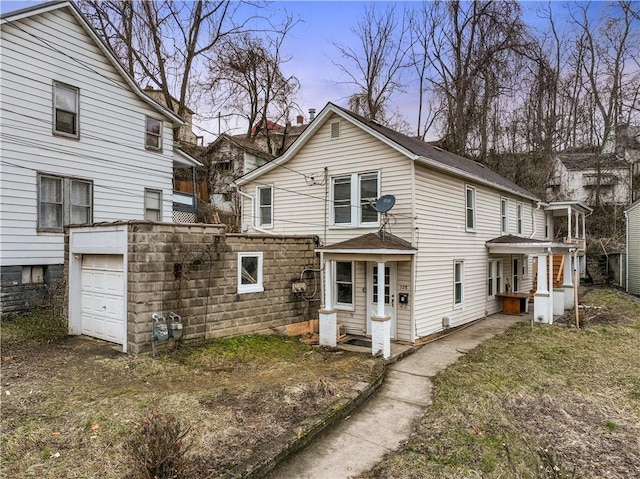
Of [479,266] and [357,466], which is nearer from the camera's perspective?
[357,466]

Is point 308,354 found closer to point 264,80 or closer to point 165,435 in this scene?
point 165,435

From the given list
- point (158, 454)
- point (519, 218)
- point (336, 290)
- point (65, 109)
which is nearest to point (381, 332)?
point (336, 290)

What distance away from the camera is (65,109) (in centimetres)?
1187

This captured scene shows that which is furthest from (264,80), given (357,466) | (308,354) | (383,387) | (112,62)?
(357,466)

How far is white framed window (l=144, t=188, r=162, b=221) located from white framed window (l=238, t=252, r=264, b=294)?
20.6 ft

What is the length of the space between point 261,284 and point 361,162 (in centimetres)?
454

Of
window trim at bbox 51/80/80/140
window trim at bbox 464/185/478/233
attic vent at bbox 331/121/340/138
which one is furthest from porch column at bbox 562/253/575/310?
window trim at bbox 51/80/80/140

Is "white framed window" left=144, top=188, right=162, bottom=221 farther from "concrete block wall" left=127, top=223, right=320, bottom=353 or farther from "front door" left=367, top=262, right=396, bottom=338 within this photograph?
"front door" left=367, top=262, right=396, bottom=338

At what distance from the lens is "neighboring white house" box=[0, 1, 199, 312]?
10547 mm

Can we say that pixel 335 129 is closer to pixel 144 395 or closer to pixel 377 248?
pixel 377 248

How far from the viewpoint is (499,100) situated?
25.7 meters

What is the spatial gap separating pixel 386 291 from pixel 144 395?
664 centimetres

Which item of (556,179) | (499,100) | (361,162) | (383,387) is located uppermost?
(499,100)

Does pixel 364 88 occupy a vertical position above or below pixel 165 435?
above
